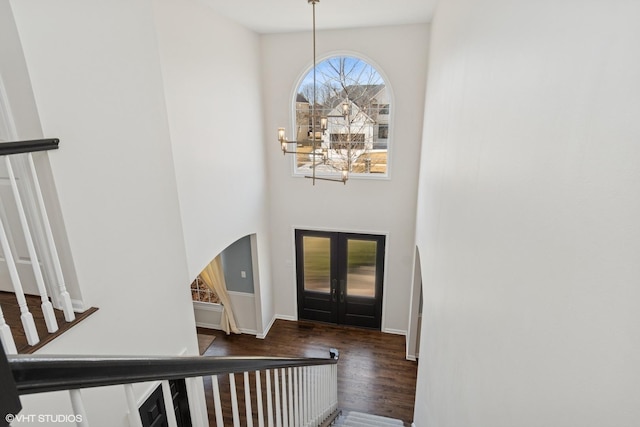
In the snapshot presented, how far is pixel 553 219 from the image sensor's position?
89 cm

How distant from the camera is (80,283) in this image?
2.46m

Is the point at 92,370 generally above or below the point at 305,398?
above

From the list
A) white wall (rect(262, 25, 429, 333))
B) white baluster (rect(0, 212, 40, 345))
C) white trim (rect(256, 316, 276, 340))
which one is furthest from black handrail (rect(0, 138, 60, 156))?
white trim (rect(256, 316, 276, 340))

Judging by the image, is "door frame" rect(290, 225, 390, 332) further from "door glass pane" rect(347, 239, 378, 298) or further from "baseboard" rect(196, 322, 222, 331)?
"baseboard" rect(196, 322, 222, 331)

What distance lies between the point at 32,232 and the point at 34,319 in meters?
0.58

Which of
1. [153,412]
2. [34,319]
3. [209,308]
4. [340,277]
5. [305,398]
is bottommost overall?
[209,308]

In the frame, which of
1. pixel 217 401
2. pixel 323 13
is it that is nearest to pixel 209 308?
pixel 323 13

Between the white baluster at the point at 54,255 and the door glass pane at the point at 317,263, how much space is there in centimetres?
504

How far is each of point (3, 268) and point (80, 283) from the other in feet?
1.70

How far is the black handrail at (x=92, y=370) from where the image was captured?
21.2 inches

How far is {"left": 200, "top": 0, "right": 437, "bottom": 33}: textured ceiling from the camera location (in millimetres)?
4512

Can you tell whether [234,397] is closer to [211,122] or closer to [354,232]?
[211,122]

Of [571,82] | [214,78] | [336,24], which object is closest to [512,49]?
[571,82]

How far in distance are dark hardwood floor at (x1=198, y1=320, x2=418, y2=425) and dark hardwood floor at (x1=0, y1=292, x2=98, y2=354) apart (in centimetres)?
303
